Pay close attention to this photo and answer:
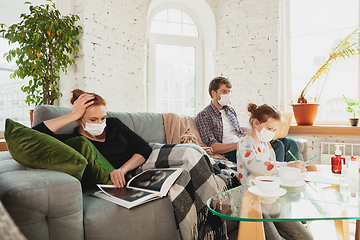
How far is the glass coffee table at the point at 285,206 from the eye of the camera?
86 centimetres

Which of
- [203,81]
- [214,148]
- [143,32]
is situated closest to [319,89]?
[203,81]

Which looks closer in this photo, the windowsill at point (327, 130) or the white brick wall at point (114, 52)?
the white brick wall at point (114, 52)

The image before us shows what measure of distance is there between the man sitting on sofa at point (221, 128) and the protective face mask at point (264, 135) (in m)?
0.62

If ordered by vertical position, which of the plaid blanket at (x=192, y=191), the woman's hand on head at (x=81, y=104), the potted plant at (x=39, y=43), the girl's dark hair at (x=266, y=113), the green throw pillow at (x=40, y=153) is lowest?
the plaid blanket at (x=192, y=191)

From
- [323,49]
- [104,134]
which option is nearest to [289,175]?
[104,134]

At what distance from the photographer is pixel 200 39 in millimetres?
4223

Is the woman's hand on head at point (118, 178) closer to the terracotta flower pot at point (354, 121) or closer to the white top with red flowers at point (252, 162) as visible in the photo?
the white top with red flowers at point (252, 162)

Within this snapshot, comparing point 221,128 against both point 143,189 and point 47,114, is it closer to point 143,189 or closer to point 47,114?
point 143,189

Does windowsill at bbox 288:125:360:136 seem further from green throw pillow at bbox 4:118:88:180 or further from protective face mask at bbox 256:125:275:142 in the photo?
green throw pillow at bbox 4:118:88:180

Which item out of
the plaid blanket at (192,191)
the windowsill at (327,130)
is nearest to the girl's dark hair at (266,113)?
the plaid blanket at (192,191)

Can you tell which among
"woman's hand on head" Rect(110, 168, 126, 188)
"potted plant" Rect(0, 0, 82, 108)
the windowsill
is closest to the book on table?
"woman's hand on head" Rect(110, 168, 126, 188)

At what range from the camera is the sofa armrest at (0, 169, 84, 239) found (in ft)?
2.78

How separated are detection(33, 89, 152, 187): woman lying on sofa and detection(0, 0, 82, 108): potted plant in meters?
1.18

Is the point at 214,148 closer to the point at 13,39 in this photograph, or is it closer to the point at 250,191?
the point at 250,191
